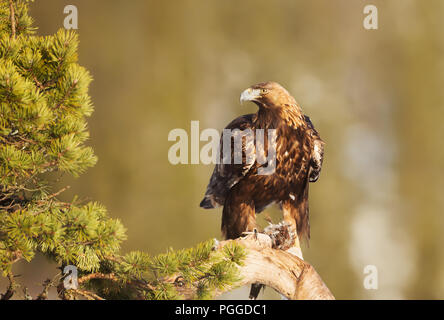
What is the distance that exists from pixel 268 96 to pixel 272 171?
0.91ft

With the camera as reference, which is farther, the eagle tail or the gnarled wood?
the eagle tail

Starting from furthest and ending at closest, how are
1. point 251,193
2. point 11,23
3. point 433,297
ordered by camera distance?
point 433,297 < point 251,193 < point 11,23

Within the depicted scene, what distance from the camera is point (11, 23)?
3.85 ft

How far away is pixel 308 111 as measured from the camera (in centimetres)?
229

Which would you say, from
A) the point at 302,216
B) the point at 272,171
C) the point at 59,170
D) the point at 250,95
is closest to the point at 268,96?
the point at 250,95

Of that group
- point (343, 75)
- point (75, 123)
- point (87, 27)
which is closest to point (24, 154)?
point (75, 123)

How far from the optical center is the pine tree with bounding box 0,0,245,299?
95 centimetres

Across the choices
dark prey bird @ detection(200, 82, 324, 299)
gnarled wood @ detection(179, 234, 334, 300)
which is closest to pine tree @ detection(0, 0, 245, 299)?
gnarled wood @ detection(179, 234, 334, 300)

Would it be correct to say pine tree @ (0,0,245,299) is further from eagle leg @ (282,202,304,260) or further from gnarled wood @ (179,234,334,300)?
eagle leg @ (282,202,304,260)

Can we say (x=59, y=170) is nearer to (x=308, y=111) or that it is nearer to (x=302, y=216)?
(x=302, y=216)

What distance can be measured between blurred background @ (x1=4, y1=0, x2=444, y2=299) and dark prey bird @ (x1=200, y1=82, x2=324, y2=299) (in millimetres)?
604

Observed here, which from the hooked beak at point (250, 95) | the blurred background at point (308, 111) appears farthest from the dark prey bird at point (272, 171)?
the blurred background at point (308, 111)

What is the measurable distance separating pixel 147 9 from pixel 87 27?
33 centimetres
